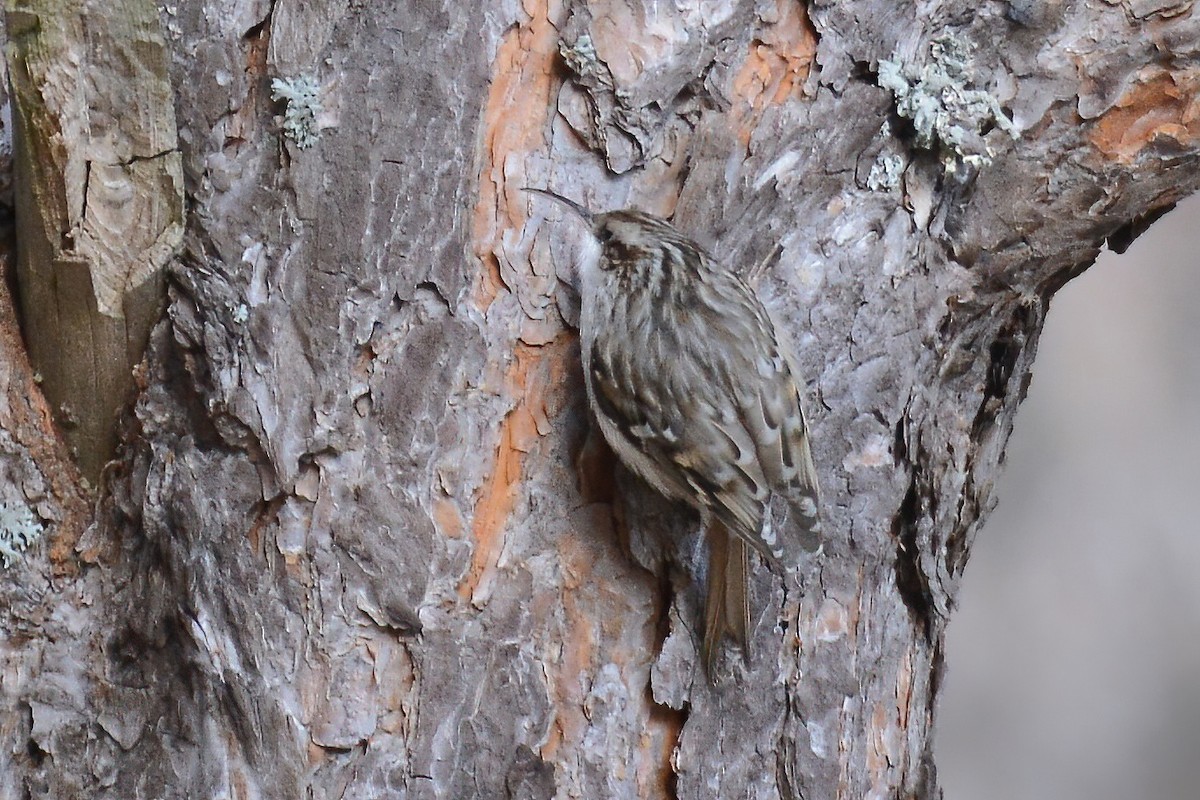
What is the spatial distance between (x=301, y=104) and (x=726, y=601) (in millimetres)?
852

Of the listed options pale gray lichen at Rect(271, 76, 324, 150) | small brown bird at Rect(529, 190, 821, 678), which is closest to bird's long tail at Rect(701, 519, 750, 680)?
small brown bird at Rect(529, 190, 821, 678)

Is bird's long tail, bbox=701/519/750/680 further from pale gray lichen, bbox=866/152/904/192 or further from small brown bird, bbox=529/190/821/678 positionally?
pale gray lichen, bbox=866/152/904/192

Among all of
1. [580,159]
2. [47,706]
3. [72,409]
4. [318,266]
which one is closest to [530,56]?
[580,159]

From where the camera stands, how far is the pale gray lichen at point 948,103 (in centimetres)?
166

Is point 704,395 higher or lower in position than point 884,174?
lower

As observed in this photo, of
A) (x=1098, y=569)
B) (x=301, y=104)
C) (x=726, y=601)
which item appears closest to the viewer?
(x=301, y=104)

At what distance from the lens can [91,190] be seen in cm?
154

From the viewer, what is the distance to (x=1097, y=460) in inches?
149

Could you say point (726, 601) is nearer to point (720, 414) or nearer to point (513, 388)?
point (720, 414)

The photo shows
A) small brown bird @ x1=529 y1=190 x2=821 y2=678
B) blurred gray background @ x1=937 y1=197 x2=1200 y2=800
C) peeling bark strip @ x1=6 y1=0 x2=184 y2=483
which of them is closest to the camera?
peeling bark strip @ x1=6 y1=0 x2=184 y2=483

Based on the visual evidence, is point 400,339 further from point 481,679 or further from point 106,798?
point 106,798

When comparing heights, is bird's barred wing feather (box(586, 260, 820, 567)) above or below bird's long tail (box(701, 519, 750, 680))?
above

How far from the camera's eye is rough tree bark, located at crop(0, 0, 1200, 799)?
4.95ft

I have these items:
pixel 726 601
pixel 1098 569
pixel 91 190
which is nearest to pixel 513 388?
pixel 726 601
